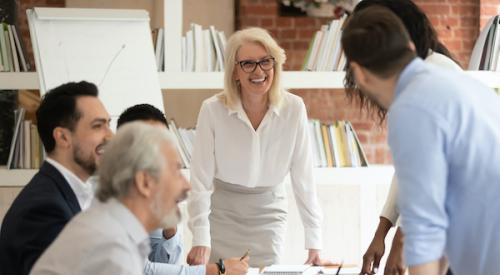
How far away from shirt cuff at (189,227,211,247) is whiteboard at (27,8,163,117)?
1.18 metres

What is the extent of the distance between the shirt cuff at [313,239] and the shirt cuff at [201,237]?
0.41m

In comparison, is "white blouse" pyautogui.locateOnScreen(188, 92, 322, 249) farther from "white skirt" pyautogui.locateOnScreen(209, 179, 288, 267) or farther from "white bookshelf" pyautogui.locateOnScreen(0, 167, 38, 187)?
"white bookshelf" pyautogui.locateOnScreen(0, 167, 38, 187)

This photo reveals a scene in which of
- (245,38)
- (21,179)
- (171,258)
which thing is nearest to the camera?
(171,258)

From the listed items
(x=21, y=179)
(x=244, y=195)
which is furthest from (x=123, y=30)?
(x=244, y=195)

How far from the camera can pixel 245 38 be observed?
155 inches

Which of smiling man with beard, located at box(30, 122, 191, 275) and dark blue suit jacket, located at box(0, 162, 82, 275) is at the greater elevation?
smiling man with beard, located at box(30, 122, 191, 275)

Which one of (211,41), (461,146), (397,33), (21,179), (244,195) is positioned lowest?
(21,179)

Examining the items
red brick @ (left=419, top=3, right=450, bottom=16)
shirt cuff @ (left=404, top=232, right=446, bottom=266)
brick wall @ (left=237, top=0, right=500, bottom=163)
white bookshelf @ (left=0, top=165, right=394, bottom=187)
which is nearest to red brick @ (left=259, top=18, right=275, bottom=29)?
brick wall @ (left=237, top=0, right=500, bottom=163)

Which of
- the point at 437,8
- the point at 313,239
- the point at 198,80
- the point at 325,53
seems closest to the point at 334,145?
the point at 325,53

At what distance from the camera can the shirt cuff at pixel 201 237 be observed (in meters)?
3.75

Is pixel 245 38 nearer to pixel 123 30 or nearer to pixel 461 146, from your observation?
pixel 123 30

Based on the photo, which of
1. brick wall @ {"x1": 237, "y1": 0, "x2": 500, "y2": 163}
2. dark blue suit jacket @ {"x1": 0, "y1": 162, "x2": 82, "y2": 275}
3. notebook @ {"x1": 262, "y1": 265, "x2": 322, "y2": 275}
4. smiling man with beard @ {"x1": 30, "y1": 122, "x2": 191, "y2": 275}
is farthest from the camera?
brick wall @ {"x1": 237, "y1": 0, "x2": 500, "y2": 163}

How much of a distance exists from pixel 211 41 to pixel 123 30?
502 millimetres

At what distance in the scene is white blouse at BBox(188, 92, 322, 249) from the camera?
3.93 meters
